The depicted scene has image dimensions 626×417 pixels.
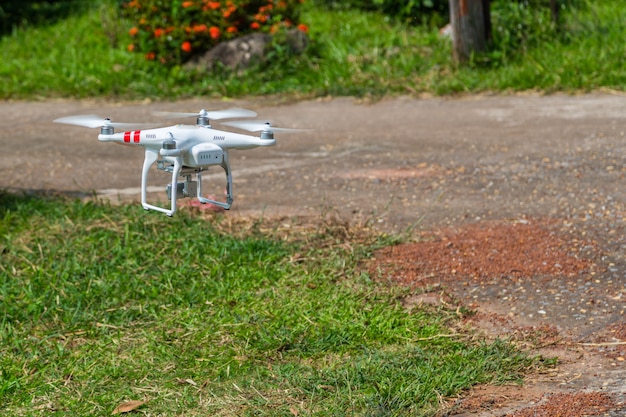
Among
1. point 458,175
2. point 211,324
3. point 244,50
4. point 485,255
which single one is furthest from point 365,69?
point 211,324

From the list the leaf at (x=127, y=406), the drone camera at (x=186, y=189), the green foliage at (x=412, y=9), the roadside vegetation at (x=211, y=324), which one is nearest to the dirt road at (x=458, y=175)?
the roadside vegetation at (x=211, y=324)

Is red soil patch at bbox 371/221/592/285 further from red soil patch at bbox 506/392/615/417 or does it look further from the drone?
the drone

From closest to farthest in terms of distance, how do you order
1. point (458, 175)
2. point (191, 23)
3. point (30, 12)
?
point (458, 175) < point (191, 23) < point (30, 12)

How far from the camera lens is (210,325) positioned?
586cm

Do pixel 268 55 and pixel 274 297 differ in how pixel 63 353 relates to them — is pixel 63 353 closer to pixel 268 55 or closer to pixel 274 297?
pixel 274 297

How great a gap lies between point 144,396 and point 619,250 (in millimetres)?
3405

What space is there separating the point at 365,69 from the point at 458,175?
3.52 metres

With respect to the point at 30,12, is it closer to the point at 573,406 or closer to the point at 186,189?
the point at 573,406

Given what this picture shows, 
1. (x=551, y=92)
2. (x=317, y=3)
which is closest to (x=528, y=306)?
(x=551, y=92)

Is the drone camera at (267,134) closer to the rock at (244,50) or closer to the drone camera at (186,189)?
the drone camera at (186,189)

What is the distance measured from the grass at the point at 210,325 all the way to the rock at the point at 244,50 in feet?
14.6

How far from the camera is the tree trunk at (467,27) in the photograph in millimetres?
11062

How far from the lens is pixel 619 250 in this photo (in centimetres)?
662

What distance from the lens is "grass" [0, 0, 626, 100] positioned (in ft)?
35.1
